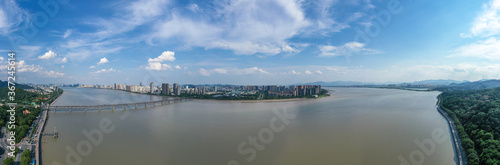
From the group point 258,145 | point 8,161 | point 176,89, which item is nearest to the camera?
point 8,161

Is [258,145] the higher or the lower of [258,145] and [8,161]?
the lower

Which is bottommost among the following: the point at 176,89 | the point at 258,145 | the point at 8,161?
the point at 258,145

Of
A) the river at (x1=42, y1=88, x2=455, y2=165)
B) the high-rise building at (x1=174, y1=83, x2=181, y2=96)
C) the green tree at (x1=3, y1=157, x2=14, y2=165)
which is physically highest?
the high-rise building at (x1=174, y1=83, x2=181, y2=96)

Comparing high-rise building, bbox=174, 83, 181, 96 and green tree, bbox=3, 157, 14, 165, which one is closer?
green tree, bbox=3, 157, 14, 165

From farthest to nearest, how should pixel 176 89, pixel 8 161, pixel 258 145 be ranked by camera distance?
pixel 176 89, pixel 258 145, pixel 8 161

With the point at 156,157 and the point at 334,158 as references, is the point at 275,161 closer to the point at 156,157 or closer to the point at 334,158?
the point at 334,158

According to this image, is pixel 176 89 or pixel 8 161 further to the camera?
pixel 176 89

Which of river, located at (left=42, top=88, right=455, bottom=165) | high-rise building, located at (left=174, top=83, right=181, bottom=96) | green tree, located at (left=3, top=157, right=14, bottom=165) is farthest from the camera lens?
high-rise building, located at (left=174, top=83, right=181, bottom=96)

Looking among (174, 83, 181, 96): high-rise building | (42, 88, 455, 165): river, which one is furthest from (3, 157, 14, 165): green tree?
(174, 83, 181, 96): high-rise building

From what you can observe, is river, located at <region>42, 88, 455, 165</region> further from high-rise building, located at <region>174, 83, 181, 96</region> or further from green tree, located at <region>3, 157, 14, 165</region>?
high-rise building, located at <region>174, 83, 181, 96</region>

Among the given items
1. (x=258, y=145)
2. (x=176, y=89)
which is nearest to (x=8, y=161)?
(x=258, y=145)

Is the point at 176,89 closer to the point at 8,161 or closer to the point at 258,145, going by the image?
the point at 8,161

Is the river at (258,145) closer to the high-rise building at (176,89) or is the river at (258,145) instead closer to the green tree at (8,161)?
the green tree at (8,161)

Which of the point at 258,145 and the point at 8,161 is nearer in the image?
the point at 8,161
